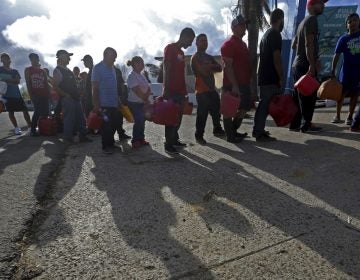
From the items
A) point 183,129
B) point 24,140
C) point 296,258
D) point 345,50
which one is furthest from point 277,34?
point 24,140

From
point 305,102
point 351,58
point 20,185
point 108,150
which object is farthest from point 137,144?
point 351,58

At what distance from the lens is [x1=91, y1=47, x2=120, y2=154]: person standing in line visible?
17.7ft

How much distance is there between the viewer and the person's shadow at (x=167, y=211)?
2291 mm

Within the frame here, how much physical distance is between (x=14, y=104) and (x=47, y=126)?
3.48ft

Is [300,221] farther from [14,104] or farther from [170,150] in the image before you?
[14,104]

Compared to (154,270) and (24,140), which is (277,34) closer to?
(154,270)

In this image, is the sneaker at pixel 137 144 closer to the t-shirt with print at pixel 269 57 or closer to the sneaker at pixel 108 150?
the sneaker at pixel 108 150

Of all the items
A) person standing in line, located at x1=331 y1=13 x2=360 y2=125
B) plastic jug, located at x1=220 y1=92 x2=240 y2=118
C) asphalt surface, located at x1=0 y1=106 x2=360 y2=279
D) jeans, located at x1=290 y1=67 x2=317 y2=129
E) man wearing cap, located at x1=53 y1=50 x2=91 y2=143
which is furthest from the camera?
man wearing cap, located at x1=53 y1=50 x2=91 y2=143

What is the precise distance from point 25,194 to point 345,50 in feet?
17.7

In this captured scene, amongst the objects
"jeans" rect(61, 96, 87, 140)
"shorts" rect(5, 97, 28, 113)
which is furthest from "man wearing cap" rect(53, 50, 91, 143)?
"shorts" rect(5, 97, 28, 113)

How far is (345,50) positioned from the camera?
243 inches

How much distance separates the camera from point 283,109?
5363 millimetres

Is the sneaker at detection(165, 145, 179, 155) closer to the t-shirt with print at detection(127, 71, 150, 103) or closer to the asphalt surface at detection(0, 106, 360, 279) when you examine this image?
the asphalt surface at detection(0, 106, 360, 279)

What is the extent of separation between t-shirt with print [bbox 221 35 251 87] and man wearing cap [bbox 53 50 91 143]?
115 inches
